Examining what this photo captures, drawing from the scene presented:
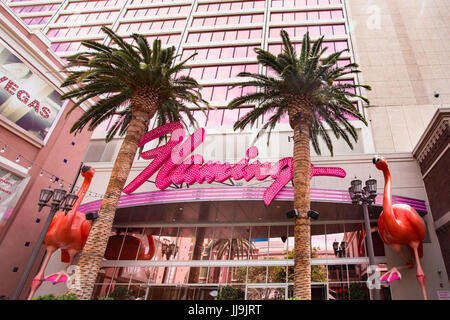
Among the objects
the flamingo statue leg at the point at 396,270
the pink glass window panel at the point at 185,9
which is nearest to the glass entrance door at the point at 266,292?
the flamingo statue leg at the point at 396,270

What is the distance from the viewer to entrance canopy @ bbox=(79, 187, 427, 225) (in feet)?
47.7

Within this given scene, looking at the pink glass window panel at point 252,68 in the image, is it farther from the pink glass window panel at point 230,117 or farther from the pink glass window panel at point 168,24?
the pink glass window panel at point 168,24

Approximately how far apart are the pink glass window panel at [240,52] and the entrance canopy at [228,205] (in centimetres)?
1936

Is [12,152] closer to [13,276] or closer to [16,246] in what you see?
[16,246]

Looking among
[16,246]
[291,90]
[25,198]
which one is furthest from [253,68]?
[16,246]

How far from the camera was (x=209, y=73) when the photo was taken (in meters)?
29.5

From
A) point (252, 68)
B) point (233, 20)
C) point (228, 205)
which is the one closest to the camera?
point (228, 205)

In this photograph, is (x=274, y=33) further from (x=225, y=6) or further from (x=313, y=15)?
(x=225, y=6)

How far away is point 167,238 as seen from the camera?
19156 mm

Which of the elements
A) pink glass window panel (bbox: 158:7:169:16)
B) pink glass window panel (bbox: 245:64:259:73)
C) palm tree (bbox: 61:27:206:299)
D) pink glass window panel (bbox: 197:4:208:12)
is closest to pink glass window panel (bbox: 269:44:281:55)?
pink glass window panel (bbox: 245:64:259:73)

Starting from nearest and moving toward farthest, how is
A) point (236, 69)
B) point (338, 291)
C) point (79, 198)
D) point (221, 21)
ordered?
point (338, 291)
point (79, 198)
point (236, 69)
point (221, 21)

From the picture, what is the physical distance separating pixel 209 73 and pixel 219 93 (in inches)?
127

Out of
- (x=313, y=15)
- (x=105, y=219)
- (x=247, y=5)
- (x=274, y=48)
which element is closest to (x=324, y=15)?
(x=313, y=15)

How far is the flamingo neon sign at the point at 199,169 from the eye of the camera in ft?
49.8
